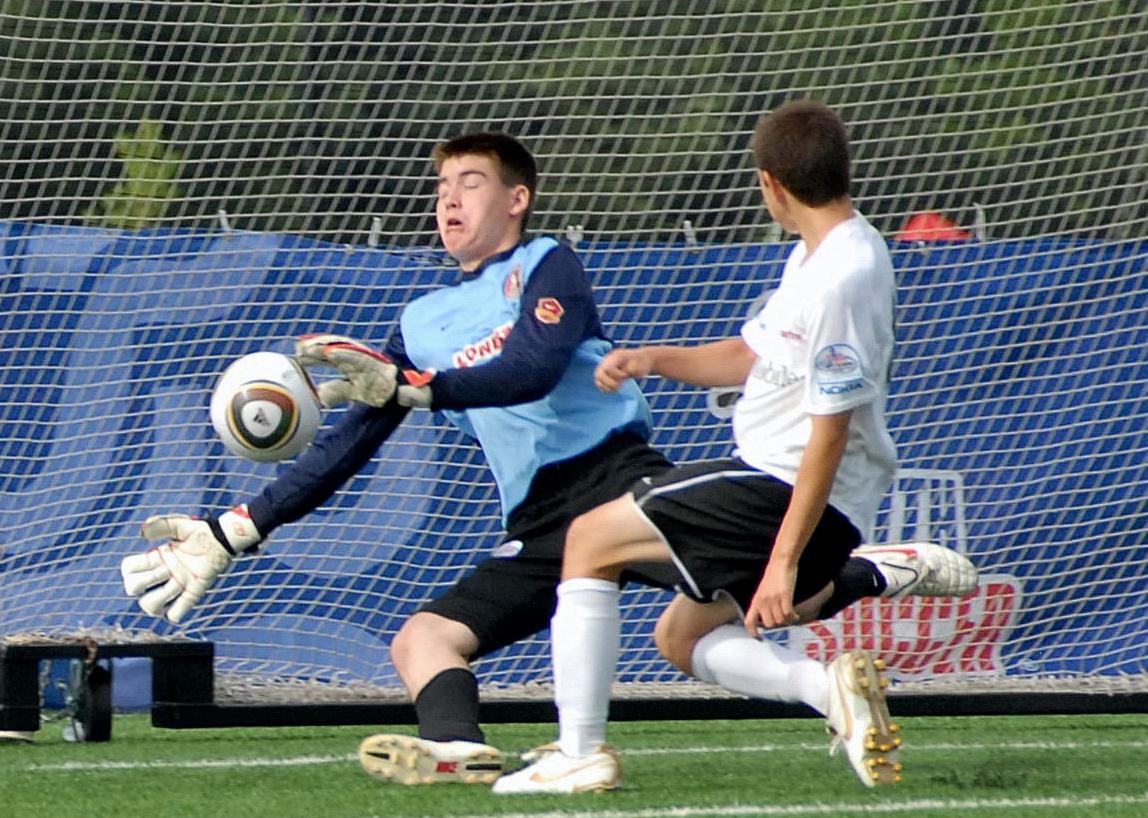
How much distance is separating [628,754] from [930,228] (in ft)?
8.28

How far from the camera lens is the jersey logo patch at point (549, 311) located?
4379 mm

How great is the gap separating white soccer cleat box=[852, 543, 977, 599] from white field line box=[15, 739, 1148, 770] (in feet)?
1.37

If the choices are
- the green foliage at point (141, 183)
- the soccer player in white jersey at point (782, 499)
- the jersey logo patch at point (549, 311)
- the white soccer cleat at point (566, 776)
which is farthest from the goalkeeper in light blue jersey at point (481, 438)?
the green foliage at point (141, 183)

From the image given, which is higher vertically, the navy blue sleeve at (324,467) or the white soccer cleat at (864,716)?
the navy blue sleeve at (324,467)

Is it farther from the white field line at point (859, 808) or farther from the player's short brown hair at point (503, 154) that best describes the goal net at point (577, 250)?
the white field line at point (859, 808)

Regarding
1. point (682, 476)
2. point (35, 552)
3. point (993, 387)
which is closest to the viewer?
point (682, 476)

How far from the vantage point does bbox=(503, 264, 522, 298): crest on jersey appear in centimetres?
458

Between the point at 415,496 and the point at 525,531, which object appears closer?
the point at 525,531

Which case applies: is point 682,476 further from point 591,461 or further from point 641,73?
point 641,73

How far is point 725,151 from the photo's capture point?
267 inches

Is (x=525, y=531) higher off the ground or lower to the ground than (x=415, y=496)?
lower

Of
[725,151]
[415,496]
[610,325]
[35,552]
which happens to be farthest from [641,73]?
[35,552]

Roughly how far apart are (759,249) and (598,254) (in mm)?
548

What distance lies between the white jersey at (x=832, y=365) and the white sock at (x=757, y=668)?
12.5 inches
